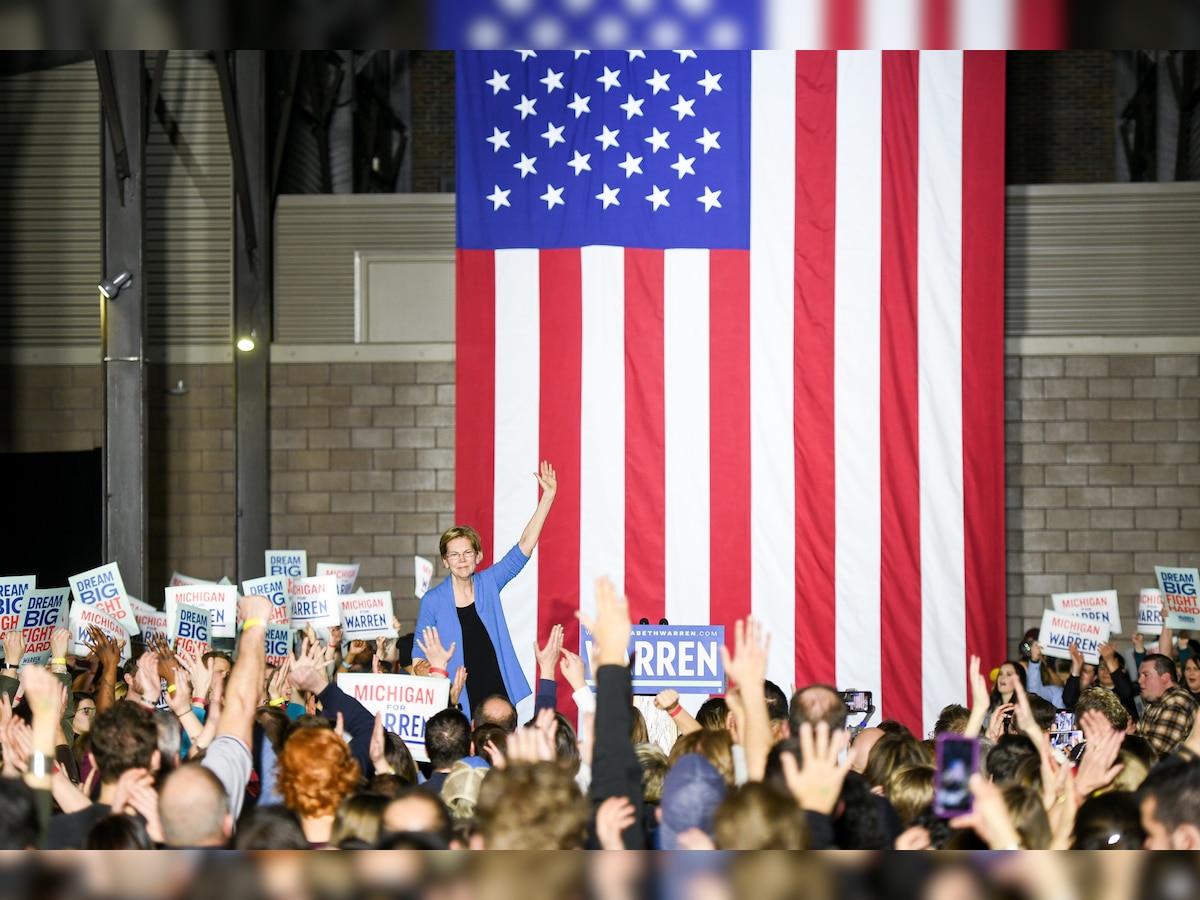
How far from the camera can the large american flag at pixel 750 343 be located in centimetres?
1052

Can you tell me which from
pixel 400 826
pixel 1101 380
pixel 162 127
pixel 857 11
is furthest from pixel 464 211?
pixel 857 11

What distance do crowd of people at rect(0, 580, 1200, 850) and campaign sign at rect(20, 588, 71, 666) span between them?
353 cm

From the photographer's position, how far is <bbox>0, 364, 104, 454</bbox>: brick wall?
13391mm

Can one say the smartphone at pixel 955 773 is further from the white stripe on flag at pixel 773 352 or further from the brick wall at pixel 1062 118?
the brick wall at pixel 1062 118

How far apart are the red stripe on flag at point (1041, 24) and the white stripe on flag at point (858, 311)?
902cm

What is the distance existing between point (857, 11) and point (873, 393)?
9.30 meters

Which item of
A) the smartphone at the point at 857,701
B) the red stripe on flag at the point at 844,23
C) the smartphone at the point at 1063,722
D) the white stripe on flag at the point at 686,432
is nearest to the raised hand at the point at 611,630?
the red stripe on flag at the point at 844,23

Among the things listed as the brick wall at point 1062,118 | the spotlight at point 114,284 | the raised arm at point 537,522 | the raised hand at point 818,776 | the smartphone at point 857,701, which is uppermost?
the brick wall at point 1062,118

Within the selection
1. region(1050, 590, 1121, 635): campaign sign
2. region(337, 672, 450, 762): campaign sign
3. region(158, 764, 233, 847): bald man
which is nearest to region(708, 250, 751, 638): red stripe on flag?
region(1050, 590, 1121, 635): campaign sign

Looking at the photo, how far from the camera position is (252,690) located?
12.7ft

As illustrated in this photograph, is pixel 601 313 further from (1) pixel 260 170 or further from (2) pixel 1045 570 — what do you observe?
(2) pixel 1045 570

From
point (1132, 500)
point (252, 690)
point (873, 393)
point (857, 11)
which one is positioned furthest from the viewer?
point (1132, 500)

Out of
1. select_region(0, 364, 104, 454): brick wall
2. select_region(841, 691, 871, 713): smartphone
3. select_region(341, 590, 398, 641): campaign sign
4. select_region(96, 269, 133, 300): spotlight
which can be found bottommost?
select_region(841, 691, 871, 713): smartphone

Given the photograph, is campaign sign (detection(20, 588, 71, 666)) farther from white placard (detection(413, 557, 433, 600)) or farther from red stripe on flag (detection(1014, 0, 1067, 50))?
red stripe on flag (detection(1014, 0, 1067, 50))
